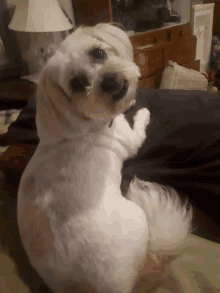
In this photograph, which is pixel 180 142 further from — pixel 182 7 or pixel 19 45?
pixel 182 7

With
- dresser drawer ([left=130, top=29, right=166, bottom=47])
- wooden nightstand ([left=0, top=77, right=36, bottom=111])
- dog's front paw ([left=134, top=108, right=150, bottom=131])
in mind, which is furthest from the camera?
dresser drawer ([left=130, top=29, right=166, bottom=47])

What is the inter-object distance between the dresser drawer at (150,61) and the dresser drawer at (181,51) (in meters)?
0.13

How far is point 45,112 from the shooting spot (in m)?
0.85

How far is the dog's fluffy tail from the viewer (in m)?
0.89

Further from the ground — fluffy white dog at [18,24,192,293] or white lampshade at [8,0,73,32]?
white lampshade at [8,0,73,32]

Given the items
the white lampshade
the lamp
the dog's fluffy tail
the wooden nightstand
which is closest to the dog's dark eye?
the dog's fluffy tail

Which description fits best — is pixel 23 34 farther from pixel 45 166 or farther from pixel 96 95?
pixel 45 166

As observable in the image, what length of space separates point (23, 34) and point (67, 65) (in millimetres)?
1465

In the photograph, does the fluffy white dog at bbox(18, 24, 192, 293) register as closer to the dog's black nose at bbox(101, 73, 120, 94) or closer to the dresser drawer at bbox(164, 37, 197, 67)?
the dog's black nose at bbox(101, 73, 120, 94)

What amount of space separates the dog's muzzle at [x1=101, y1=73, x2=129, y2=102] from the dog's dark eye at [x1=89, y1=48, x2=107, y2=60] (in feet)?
0.31

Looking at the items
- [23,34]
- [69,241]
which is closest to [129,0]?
[23,34]

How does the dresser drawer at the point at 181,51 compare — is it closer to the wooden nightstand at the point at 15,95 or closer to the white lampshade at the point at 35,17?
the white lampshade at the point at 35,17

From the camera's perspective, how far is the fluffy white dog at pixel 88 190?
70cm

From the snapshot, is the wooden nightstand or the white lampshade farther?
the white lampshade
